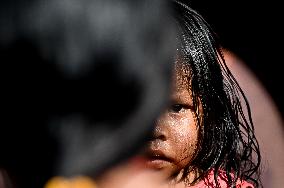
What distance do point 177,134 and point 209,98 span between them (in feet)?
0.54

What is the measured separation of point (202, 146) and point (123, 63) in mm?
787

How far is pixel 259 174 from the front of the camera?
1864mm

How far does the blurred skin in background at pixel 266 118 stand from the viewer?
1.95 meters

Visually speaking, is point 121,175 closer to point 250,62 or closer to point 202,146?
point 202,146

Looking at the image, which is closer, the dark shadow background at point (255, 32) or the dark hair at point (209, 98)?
the dark hair at point (209, 98)

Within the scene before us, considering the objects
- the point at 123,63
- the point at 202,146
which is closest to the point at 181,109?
the point at 202,146

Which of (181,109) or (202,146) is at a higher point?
(181,109)

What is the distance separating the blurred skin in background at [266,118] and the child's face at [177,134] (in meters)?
0.70

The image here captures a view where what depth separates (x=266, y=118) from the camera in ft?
6.54

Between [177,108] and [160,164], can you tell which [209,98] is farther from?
[160,164]

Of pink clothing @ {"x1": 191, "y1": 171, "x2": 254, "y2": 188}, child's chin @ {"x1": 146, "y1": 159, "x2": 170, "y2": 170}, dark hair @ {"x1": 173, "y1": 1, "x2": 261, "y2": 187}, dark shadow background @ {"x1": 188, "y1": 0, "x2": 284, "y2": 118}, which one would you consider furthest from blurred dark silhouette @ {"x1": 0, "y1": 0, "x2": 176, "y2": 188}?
dark shadow background @ {"x1": 188, "y1": 0, "x2": 284, "y2": 118}

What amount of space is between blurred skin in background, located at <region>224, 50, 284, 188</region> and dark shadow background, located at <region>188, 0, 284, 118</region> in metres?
0.02

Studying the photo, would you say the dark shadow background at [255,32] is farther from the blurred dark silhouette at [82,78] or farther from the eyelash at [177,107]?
the blurred dark silhouette at [82,78]

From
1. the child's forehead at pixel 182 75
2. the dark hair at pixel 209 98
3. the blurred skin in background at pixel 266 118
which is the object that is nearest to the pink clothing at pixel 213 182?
the dark hair at pixel 209 98
